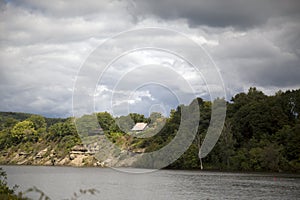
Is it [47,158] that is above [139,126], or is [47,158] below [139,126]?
below

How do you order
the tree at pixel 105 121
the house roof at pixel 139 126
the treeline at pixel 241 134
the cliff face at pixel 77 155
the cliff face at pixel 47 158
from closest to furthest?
the treeline at pixel 241 134 → the house roof at pixel 139 126 → the cliff face at pixel 77 155 → the cliff face at pixel 47 158 → the tree at pixel 105 121

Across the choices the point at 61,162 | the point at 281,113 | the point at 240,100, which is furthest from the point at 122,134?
the point at 281,113

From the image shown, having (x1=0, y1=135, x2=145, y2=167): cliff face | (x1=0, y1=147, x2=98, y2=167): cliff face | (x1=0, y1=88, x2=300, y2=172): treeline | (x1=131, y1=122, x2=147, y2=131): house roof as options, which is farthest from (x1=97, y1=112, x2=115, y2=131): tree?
(x1=131, y1=122, x2=147, y2=131): house roof

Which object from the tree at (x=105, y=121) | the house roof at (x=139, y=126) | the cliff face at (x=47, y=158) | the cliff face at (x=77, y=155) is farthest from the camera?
the tree at (x=105, y=121)

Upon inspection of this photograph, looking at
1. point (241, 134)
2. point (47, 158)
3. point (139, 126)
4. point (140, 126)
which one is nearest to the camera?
point (241, 134)

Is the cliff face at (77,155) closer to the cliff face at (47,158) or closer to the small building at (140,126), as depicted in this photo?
the cliff face at (47,158)

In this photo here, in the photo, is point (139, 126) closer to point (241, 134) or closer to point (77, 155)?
point (241, 134)

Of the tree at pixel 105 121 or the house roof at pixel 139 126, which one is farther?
the tree at pixel 105 121

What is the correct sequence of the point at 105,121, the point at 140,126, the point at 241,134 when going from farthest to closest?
the point at 105,121, the point at 140,126, the point at 241,134

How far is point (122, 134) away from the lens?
12862cm

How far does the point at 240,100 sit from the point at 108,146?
4417cm

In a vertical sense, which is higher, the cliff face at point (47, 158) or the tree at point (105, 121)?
the tree at point (105, 121)

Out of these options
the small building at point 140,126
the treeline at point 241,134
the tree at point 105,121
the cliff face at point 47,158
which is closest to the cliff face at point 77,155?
the cliff face at point 47,158

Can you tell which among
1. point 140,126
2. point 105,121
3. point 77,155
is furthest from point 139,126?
point 77,155
